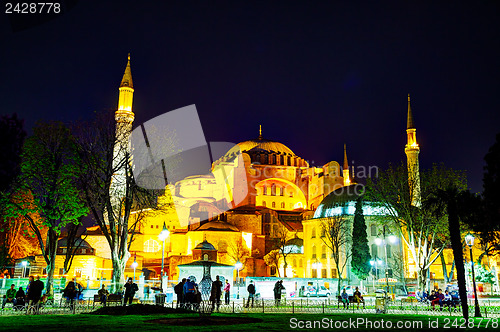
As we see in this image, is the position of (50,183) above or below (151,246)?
above

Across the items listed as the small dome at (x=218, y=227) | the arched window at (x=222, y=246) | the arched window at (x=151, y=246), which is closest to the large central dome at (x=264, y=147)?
the small dome at (x=218, y=227)

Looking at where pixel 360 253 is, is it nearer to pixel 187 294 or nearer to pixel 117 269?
pixel 117 269

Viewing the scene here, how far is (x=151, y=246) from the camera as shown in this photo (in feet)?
187

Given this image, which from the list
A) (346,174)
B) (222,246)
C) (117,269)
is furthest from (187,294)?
(346,174)

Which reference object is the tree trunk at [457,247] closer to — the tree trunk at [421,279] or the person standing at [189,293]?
the person standing at [189,293]

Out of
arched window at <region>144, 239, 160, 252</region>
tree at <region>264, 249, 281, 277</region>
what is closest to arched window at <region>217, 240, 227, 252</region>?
tree at <region>264, 249, 281, 277</region>

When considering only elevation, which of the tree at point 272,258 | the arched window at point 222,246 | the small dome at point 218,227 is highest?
the small dome at point 218,227

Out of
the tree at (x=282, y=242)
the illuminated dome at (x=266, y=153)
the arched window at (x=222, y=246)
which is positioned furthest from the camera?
the illuminated dome at (x=266, y=153)

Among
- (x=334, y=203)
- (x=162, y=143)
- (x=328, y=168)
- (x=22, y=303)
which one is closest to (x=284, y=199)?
(x=328, y=168)

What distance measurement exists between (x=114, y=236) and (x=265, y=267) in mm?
34511

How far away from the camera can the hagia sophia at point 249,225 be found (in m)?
48.2

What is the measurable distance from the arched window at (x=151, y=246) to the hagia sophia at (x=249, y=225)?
12 centimetres

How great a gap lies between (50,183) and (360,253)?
27.5 metres

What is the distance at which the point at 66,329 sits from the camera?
1026 cm
